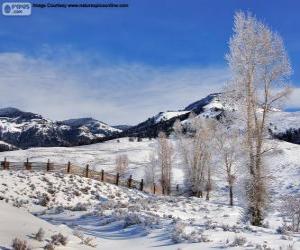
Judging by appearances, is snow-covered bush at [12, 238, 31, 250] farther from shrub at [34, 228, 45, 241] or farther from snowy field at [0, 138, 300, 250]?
shrub at [34, 228, 45, 241]

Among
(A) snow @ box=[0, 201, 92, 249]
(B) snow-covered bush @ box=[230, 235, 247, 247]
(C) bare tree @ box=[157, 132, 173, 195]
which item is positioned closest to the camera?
(A) snow @ box=[0, 201, 92, 249]

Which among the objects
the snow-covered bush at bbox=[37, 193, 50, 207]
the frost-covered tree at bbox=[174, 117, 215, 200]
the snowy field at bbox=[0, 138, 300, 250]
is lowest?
the snow-covered bush at bbox=[37, 193, 50, 207]

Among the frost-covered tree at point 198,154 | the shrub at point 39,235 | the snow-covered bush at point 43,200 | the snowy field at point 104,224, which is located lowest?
the snow-covered bush at point 43,200

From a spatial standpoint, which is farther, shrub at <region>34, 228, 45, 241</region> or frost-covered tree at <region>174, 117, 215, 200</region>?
frost-covered tree at <region>174, 117, 215, 200</region>

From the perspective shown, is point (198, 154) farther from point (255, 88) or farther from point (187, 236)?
point (187, 236)

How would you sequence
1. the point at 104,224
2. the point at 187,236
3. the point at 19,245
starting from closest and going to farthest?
the point at 19,245 → the point at 187,236 → the point at 104,224

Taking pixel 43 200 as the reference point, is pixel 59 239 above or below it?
above

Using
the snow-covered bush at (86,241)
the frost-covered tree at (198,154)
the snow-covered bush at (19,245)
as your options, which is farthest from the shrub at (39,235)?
the frost-covered tree at (198,154)

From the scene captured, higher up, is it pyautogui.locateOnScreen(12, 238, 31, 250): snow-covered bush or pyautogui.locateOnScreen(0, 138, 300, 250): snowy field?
pyautogui.locateOnScreen(12, 238, 31, 250): snow-covered bush

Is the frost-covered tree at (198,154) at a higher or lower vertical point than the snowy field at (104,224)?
higher

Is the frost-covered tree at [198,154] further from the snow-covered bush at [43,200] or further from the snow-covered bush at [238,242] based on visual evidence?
the snow-covered bush at [238,242]

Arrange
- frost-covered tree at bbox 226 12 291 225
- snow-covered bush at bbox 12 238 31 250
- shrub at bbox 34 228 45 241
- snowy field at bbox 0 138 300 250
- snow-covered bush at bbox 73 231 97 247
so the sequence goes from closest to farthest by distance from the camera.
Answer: snow-covered bush at bbox 12 238 31 250, shrub at bbox 34 228 45 241, snowy field at bbox 0 138 300 250, snow-covered bush at bbox 73 231 97 247, frost-covered tree at bbox 226 12 291 225

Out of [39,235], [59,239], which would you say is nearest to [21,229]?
[39,235]

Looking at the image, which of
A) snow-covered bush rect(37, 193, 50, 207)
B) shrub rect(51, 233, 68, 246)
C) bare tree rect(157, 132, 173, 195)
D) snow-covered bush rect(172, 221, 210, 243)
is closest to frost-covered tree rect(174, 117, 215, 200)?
bare tree rect(157, 132, 173, 195)
